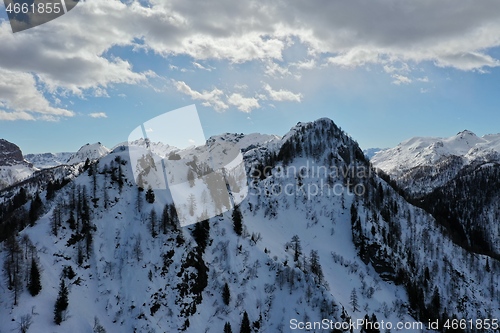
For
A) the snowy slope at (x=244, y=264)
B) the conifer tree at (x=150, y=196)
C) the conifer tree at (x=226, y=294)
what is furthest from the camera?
the conifer tree at (x=150, y=196)

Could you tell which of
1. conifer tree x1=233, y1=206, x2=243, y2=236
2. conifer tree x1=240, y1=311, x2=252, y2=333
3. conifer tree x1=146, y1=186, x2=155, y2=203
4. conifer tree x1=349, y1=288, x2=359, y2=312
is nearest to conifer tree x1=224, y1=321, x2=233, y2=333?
conifer tree x1=240, y1=311, x2=252, y2=333

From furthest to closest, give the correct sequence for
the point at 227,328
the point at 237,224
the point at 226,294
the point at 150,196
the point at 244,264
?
the point at 237,224 < the point at 150,196 < the point at 244,264 < the point at 226,294 < the point at 227,328

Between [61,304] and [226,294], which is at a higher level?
[61,304]

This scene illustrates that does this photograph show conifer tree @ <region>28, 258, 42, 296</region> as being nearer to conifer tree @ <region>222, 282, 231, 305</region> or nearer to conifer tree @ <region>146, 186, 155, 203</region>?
conifer tree @ <region>146, 186, 155, 203</region>

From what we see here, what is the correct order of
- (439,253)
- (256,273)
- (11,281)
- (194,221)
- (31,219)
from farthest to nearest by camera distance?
(439,253) < (194,221) < (256,273) < (31,219) < (11,281)

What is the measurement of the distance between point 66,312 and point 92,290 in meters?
11.8

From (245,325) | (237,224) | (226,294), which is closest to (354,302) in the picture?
(245,325)

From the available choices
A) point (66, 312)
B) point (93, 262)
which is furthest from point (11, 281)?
point (93, 262)

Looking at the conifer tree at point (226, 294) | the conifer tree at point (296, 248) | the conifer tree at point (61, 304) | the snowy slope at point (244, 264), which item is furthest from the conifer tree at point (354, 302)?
the conifer tree at point (61, 304)

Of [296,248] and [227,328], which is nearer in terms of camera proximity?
[227,328]

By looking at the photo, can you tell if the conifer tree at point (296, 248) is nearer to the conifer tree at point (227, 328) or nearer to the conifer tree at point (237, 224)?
the conifer tree at point (237, 224)

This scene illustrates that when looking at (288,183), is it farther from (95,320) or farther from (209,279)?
(95,320)

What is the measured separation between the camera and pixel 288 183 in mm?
173875

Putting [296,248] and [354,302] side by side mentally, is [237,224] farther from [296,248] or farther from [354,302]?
[354,302]
